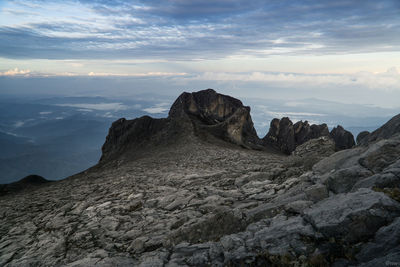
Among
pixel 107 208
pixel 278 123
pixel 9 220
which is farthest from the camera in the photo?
pixel 278 123

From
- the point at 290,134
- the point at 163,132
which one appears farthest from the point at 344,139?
the point at 163,132

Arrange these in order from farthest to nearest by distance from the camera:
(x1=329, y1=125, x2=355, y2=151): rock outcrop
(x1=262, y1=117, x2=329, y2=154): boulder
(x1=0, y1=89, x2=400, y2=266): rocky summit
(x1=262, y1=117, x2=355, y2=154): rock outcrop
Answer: (x1=262, y1=117, x2=329, y2=154): boulder, (x1=262, y1=117, x2=355, y2=154): rock outcrop, (x1=329, y1=125, x2=355, y2=151): rock outcrop, (x1=0, y1=89, x2=400, y2=266): rocky summit

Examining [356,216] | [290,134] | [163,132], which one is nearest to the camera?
[356,216]

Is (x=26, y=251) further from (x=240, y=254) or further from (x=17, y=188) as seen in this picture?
(x=17, y=188)

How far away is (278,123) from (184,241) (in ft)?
333

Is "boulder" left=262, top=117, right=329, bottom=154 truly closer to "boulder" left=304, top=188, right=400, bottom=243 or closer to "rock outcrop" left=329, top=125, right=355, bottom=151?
"rock outcrop" left=329, top=125, right=355, bottom=151

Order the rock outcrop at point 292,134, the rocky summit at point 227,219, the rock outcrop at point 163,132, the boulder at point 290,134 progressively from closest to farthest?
1. the rocky summit at point 227,219
2. the rock outcrop at point 163,132
3. the rock outcrop at point 292,134
4. the boulder at point 290,134

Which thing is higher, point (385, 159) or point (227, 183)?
point (385, 159)

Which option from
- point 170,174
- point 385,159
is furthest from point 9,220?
point 385,159

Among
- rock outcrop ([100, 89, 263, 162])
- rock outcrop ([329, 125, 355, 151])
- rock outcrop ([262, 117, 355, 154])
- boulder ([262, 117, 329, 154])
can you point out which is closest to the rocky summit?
rock outcrop ([100, 89, 263, 162])

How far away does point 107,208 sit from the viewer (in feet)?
50.1

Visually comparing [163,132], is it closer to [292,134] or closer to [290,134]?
[290,134]

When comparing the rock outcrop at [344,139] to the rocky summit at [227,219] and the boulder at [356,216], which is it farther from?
the boulder at [356,216]

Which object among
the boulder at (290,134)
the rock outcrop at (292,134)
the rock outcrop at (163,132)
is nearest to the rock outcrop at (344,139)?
the rock outcrop at (292,134)
